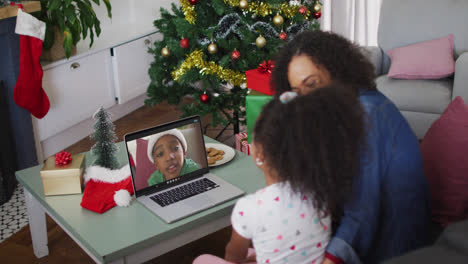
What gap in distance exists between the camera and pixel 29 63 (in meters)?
2.79

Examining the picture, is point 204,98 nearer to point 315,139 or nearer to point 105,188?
point 105,188

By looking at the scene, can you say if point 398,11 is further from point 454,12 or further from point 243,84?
point 243,84

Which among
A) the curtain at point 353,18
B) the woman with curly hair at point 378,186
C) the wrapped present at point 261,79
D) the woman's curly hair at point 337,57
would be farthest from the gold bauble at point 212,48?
the curtain at point 353,18

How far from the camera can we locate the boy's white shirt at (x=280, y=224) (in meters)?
1.18

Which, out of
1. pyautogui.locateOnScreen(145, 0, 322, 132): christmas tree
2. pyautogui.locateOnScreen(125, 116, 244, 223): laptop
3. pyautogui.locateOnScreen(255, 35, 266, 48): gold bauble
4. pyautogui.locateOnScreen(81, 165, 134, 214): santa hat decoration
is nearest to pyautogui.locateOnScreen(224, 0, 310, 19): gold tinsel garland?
pyautogui.locateOnScreen(145, 0, 322, 132): christmas tree

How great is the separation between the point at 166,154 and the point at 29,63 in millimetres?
1428

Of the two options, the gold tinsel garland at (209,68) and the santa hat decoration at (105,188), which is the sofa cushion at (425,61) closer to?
the gold tinsel garland at (209,68)

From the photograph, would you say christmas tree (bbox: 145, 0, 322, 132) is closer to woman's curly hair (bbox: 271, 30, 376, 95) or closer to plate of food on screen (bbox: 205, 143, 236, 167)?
plate of food on screen (bbox: 205, 143, 236, 167)

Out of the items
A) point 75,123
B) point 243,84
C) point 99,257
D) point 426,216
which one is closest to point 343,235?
point 426,216

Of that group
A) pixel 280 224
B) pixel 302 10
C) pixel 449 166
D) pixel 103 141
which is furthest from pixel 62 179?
pixel 302 10

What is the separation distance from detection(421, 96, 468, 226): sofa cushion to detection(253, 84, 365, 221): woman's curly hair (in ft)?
1.80

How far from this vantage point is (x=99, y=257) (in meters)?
1.42

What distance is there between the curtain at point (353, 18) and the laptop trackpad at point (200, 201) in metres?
2.70

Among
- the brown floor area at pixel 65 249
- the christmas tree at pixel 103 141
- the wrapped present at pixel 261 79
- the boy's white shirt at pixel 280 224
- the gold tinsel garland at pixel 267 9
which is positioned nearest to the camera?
the boy's white shirt at pixel 280 224
